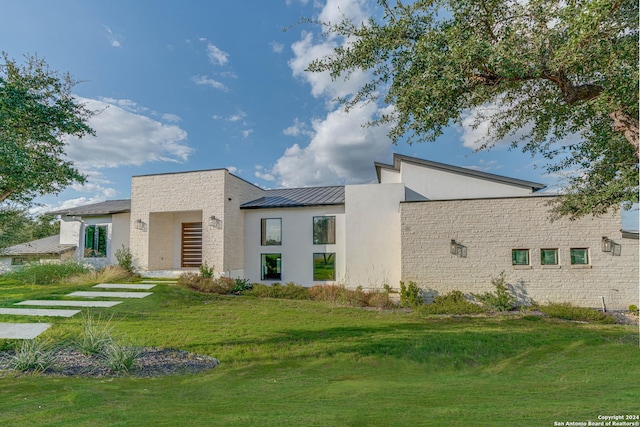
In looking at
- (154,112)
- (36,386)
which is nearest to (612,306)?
(36,386)

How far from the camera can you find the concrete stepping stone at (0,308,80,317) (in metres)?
8.65

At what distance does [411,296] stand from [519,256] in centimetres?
433

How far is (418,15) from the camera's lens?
5215 millimetres

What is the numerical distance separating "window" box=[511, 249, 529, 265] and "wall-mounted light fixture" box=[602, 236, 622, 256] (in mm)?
2463

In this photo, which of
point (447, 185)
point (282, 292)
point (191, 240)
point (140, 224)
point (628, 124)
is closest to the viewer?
point (628, 124)

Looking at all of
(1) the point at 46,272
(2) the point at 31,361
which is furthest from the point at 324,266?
(1) the point at 46,272

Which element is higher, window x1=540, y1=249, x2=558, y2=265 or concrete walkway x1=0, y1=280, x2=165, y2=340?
window x1=540, y1=249, x2=558, y2=265

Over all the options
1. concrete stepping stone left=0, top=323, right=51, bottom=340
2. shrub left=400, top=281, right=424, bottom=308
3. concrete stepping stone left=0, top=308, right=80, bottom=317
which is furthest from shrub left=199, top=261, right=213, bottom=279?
shrub left=400, top=281, right=424, bottom=308

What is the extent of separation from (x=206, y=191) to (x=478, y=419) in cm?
1470

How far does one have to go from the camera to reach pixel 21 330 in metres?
7.45

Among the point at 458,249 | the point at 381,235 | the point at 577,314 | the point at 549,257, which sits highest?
the point at 381,235

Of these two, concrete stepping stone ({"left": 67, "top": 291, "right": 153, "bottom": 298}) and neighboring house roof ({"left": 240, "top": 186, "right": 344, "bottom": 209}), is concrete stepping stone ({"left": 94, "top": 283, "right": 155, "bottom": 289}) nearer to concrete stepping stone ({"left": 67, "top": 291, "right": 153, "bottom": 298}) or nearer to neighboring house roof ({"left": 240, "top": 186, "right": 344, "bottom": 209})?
concrete stepping stone ({"left": 67, "top": 291, "right": 153, "bottom": 298})

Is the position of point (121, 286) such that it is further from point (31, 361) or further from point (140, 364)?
point (140, 364)

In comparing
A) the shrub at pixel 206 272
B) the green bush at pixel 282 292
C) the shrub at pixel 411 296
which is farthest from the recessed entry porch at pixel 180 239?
the shrub at pixel 411 296
